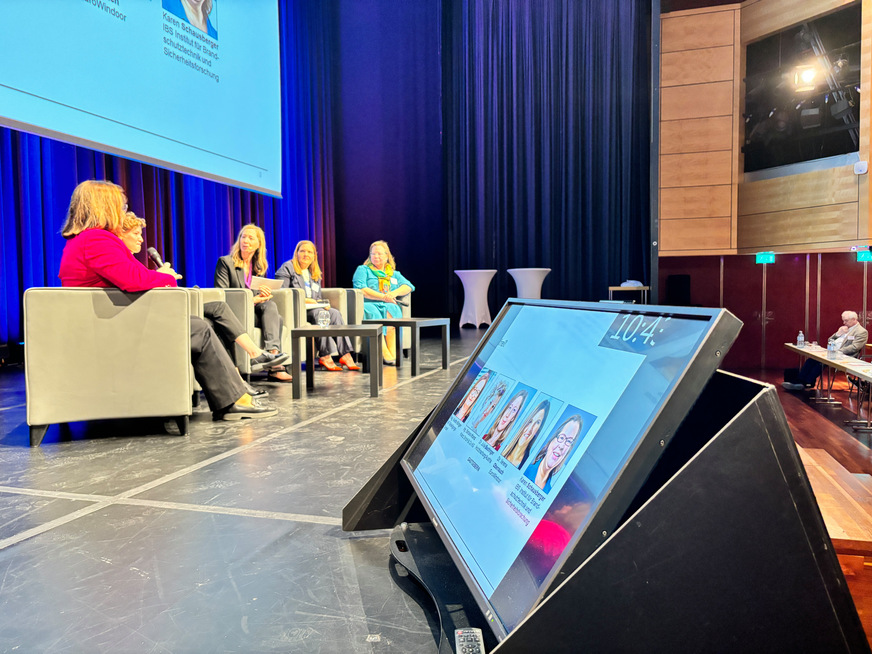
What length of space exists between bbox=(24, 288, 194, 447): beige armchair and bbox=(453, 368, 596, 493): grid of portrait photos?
1.72m

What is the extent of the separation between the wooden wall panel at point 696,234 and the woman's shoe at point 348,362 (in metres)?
2.57

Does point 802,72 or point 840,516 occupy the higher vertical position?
point 802,72

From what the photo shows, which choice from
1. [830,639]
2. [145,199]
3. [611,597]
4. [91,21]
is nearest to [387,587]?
[611,597]

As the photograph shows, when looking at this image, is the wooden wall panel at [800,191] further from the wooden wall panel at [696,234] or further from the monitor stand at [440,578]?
the monitor stand at [440,578]

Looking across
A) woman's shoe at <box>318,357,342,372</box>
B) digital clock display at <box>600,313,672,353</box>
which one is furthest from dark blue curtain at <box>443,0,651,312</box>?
digital clock display at <box>600,313,672,353</box>

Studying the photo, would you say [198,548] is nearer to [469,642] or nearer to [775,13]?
[469,642]

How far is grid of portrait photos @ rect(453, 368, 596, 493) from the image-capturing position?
0.80 metres

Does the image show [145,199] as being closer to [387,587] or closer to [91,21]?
[91,21]

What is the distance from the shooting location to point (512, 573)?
30.6 inches

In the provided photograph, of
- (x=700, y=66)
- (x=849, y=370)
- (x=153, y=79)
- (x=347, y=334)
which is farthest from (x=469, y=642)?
(x=700, y=66)

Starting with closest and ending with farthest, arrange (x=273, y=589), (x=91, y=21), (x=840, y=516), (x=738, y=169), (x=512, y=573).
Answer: (x=512, y=573)
(x=840, y=516)
(x=273, y=589)
(x=91, y=21)
(x=738, y=169)

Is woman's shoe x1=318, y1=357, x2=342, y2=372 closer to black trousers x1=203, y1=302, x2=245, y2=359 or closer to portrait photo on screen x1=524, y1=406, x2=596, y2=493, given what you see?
black trousers x1=203, y1=302, x2=245, y2=359

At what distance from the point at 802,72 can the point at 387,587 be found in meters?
5.19

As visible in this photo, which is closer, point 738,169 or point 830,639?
point 830,639
